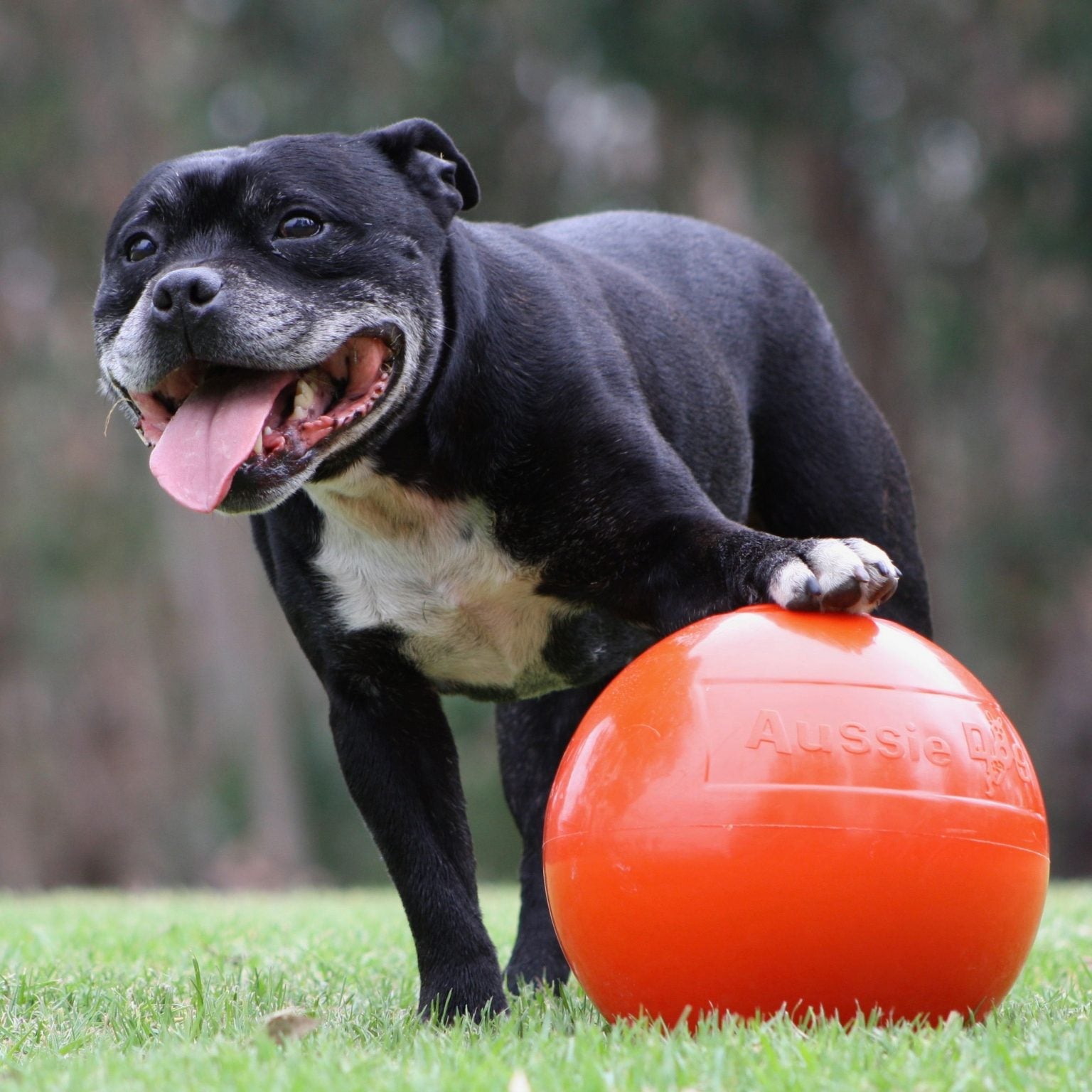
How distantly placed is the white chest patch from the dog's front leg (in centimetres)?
15

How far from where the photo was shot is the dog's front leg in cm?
441

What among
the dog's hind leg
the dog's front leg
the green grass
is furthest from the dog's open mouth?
the dog's hind leg

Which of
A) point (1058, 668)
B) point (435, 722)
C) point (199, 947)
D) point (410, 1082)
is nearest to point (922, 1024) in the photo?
point (410, 1082)

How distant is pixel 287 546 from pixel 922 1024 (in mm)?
2171

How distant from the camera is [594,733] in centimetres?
398

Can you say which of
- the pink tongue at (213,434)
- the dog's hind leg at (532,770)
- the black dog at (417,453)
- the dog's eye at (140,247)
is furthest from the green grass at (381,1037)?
the dog's eye at (140,247)

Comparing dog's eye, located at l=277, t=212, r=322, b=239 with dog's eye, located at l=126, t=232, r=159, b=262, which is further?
dog's eye, located at l=126, t=232, r=159, b=262

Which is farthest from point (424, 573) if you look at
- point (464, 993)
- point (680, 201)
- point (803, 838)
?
point (680, 201)

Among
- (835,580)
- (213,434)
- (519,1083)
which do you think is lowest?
(519,1083)

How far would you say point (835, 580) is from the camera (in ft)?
12.9

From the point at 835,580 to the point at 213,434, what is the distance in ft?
5.09

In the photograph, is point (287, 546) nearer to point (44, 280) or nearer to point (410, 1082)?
point (410, 1082)

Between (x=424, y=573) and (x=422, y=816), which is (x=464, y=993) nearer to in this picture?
(x=422, y=816)

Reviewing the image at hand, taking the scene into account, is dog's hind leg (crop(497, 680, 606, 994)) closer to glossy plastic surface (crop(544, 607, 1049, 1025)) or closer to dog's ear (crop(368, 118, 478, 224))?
glossy plastic surface (crop(544, 607, 1049, 1025))
